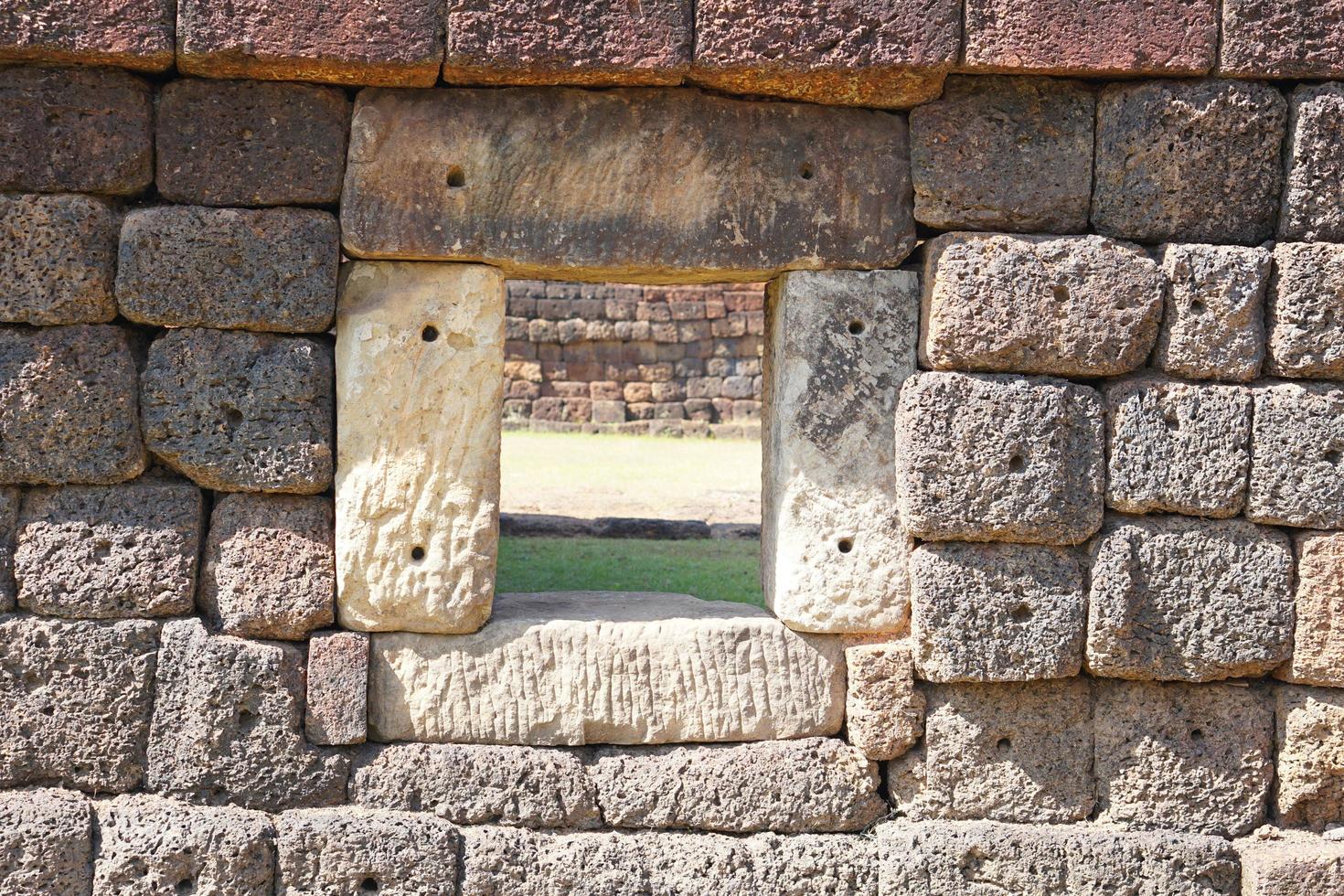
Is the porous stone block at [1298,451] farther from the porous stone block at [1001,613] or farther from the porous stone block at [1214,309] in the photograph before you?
the porous stone block at [1001,613]

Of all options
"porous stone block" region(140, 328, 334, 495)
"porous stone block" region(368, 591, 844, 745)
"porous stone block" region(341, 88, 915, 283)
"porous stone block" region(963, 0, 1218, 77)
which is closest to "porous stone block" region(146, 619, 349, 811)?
"porous stone block" region(368, 591, 844, 745)

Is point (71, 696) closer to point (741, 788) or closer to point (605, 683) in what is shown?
point (605, 683)

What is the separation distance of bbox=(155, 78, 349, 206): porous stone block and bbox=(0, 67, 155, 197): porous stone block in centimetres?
9

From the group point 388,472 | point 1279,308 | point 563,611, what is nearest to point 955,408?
point 1279,308

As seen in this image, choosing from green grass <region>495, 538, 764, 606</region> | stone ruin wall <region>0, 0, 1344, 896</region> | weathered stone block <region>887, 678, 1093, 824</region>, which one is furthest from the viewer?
green grass <region>495, 538, 764, 606</region>

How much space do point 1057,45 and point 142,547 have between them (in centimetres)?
333

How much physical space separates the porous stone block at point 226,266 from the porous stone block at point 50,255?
9cm

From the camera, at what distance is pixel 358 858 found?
3.79m

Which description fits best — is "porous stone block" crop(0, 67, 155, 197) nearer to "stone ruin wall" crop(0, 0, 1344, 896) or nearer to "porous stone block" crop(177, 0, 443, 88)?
"stone ruin wall" crop(0, 0, 1344, 896)

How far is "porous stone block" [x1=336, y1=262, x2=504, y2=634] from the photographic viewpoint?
3.85 metres

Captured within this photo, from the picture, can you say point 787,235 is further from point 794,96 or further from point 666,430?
point 666,430

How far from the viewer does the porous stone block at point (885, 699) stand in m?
3.94

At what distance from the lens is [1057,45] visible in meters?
3.62

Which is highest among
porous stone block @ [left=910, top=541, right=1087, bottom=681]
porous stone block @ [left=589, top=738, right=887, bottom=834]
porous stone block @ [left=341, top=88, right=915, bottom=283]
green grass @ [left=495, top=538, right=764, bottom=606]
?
porous stone block @ [left=341, top=88, right=915, bottom=283]
